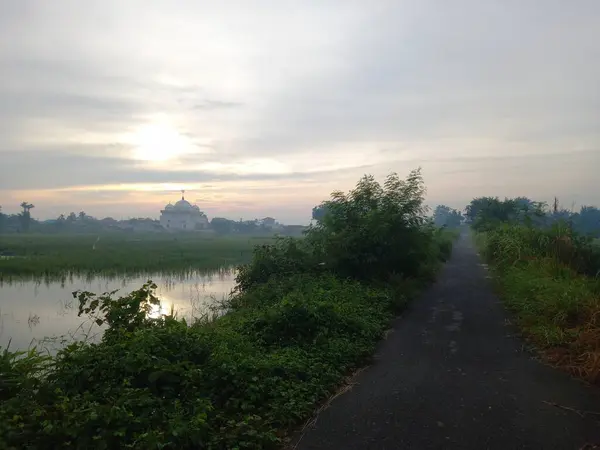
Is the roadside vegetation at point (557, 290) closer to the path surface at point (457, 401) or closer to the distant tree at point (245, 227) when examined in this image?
the path surface at point (457, 401)

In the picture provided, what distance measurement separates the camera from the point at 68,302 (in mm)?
14750

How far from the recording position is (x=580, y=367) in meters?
6.06

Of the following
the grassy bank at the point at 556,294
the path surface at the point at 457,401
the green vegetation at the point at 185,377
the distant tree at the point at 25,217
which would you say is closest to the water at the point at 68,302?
the green vegetation at the point at 185,377

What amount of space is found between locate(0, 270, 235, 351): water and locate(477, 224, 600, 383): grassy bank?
6.88 m

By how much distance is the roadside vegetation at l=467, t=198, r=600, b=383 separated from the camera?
21.6 ft

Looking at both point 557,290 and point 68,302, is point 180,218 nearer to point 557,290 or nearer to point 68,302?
point 68,302

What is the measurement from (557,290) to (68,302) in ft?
45.5

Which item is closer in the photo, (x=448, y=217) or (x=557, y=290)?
(x=557, y=290)

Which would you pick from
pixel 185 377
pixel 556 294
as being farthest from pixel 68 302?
pixel 556 294

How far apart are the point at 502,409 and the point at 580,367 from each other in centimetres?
191

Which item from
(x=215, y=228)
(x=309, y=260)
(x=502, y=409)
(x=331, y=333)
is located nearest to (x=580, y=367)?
(x=502, y=409)

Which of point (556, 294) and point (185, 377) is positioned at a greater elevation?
point (556, 294)

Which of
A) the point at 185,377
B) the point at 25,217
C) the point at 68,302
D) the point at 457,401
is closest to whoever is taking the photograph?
the point at 185,377

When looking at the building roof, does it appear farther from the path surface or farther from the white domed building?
the path surface
